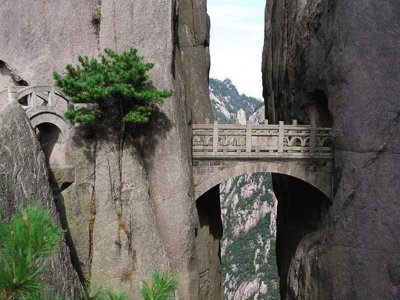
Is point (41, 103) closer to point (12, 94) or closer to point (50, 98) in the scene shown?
point (50, 98)

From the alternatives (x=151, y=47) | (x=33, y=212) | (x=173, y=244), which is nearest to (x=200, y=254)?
(x=173, y=244)

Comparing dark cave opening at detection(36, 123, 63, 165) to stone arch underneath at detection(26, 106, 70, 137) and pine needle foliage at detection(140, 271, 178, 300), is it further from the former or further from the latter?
pine needle foliage at detection(140, 271, 178, 300)

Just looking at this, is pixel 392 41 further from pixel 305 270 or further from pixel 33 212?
pixel 33 212

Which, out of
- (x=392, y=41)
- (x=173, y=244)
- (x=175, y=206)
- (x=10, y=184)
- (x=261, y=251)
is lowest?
(x=261, y=251)

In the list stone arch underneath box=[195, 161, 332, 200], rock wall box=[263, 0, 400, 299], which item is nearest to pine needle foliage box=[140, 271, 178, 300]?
stone arch underneath box=[195, 161, 332, 200]

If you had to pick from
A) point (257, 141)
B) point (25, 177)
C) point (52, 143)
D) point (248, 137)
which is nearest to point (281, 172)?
point (257, 141)

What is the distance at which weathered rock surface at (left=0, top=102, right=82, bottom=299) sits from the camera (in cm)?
887

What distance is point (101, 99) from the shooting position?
12.6m

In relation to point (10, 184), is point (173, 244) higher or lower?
lower

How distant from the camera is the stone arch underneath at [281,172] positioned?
14938mm

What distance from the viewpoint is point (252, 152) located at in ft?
48.9

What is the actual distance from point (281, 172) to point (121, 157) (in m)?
5.37

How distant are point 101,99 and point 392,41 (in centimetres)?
841

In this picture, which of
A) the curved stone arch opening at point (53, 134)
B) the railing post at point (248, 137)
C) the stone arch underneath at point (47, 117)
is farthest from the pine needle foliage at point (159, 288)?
the railing post at point (248, 137)
